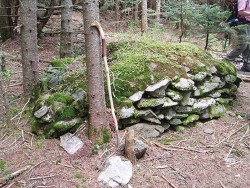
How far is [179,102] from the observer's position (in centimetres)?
479

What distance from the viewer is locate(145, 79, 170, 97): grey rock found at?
14.8 ft

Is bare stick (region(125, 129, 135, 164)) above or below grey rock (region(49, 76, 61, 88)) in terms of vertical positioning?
below

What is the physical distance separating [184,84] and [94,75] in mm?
1729

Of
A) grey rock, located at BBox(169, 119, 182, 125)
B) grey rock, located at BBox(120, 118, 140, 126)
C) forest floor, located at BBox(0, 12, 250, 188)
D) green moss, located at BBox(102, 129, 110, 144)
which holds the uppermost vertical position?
grey rock, located at BBox(120, 118, 140, 126)

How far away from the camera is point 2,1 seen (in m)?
9.66

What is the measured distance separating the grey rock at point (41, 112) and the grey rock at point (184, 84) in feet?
6.73

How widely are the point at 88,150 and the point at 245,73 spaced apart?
476cm

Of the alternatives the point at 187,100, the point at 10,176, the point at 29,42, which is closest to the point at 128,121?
the point at 187,100

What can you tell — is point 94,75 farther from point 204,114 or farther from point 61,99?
point 204,114

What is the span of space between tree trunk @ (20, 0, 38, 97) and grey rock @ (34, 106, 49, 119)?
3.67 ft

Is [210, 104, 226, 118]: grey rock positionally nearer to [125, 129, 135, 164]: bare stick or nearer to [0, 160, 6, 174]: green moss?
[125, 129, 135, 164]: bare stick

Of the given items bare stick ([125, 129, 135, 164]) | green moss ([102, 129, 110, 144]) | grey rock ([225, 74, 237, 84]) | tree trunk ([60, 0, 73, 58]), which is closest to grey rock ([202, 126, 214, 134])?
grey rock ([225, 74, 237, 84])

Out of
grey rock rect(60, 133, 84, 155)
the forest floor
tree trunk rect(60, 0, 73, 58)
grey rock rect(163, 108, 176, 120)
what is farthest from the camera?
tree trunk rect(60, 0, 73, 58)

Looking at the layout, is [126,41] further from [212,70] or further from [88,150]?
[88,150]
